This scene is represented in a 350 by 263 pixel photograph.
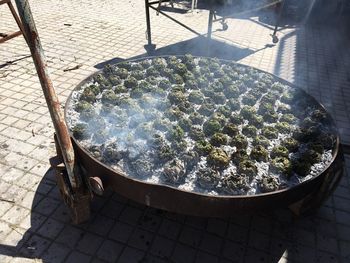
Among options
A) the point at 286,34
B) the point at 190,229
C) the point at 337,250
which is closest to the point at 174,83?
the point at 190,229

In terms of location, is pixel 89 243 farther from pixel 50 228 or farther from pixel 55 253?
pixel 50 228

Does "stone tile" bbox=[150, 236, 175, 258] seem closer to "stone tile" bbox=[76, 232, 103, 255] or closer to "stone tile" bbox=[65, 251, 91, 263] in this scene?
"stone tile" bbox=[76, 232, 103, 255]

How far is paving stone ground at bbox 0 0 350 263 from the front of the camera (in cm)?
399

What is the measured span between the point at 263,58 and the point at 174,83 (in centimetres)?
499

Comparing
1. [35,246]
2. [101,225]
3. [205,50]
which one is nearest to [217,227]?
[101,225]

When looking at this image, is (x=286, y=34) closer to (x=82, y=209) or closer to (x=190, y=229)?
(x=190, y=229)

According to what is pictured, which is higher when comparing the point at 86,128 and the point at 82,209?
the point at 86,128

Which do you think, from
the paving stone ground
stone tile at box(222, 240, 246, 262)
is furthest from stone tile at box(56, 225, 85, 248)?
stone tile at box(222, 240, 246, 262)

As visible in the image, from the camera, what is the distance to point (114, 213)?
4.43 m

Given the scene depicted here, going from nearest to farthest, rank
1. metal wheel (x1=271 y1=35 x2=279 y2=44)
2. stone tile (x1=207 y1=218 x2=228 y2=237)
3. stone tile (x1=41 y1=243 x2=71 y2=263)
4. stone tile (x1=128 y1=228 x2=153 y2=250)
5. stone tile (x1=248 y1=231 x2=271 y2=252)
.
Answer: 1. stone tile (x1=41 y1=243 x2=71 y2=263)
2. stone tile (x1=128 y1=228 x2=153 y2=250)
3. stone tile (x1=248 y1=231 x2=271 y2=252)
4. stone tile (x1=207 y1=218 x2=228 y2=237)
5. metal wheel (x1=271 y1=35 x2=279 y2=44)

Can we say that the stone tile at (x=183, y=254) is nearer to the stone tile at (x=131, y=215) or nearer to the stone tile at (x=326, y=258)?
the stone tile at (x=131, y=215)

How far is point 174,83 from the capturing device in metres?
5.13

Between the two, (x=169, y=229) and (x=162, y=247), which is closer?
(x=162, y=247)

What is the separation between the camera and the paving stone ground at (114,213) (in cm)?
399
